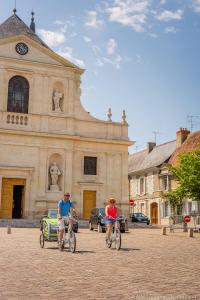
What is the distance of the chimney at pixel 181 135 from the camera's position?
4197 centimetres

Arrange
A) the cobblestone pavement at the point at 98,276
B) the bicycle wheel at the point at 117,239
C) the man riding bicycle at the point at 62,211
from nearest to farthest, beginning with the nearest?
1. the cobblestone pavement at the point at 98,276
2. the man riding bicycle at the point at 62,211
3. the bicycle wheel at the point at 117,239

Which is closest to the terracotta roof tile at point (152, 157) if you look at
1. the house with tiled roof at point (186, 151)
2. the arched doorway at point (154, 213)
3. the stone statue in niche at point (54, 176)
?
the house with tiled roof at point (186, 151)

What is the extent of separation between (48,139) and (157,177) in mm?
15542

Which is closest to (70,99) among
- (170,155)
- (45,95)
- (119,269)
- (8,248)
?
(45,95)

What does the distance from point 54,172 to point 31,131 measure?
348cm

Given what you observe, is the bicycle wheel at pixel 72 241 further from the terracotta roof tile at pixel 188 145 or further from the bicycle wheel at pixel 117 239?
the terracotta roof tile at pixel 188 145

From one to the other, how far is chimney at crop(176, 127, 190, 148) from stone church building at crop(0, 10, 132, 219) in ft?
34.2

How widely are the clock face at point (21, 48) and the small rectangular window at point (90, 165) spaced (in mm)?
9429

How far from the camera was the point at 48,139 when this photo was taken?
30.9 metres

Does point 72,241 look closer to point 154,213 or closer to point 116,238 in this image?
point 116,238

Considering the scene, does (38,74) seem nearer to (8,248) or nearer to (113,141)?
(113,141)

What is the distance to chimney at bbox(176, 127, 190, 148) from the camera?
42.0 meters

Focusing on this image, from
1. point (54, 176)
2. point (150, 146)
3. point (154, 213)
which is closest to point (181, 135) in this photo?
point (150, 146)

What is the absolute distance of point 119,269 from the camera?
26.0ft
